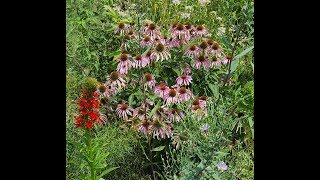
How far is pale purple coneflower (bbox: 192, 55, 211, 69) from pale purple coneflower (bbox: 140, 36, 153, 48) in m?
0.29

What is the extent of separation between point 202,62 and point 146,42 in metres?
0.35

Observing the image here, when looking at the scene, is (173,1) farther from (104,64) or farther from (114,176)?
(114,176)

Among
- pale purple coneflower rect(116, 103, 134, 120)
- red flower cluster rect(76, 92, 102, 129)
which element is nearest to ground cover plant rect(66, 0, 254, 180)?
pale purple coneflower rect(116, 103, 134, 120)

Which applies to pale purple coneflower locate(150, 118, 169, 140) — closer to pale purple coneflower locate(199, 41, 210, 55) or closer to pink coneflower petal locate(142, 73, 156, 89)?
pink coneflower petal locate(142, 73, 156, 89)

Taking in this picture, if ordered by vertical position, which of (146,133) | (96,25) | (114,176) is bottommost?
(114,176)

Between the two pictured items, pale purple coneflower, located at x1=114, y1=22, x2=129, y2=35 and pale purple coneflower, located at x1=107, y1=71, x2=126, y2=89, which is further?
pale purple coneflower, located at x1=114, y1=22, x2=129, y2=35

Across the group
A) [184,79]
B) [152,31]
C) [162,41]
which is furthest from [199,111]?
[152,31]

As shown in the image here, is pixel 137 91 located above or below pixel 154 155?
above

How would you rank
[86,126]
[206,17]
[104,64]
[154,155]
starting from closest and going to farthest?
[86,126], [154,155], [104,64], [206,17]

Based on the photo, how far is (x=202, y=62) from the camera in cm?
263

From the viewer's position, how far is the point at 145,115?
2.46 m

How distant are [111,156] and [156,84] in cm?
49

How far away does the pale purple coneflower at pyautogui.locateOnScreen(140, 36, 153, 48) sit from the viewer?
9.00 ft
